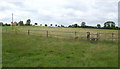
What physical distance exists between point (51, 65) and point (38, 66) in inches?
23.1

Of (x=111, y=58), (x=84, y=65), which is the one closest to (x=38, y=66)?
(x=84, y=65)

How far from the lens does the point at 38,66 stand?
4.63m

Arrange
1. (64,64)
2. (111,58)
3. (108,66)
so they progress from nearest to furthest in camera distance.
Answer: (108,66)
(64,64)
(111,58)

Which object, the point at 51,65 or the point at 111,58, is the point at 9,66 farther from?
the point at 111,58

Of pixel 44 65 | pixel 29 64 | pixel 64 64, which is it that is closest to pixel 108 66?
pixel 64 64

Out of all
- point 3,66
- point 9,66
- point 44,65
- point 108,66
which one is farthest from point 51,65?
point 108,66

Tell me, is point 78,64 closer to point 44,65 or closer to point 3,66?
point 44,65

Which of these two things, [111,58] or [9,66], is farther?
[111,58]

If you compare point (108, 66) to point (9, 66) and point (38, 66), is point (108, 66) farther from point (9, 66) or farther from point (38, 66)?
point (9, 66)

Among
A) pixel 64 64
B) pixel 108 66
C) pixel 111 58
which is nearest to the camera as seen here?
pixel 108 66

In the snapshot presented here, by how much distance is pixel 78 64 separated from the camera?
4773 mm

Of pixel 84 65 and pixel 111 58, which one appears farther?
pixel 111 58

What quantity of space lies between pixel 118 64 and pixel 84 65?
1581mm

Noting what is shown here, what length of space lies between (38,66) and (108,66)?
3.11 metres
